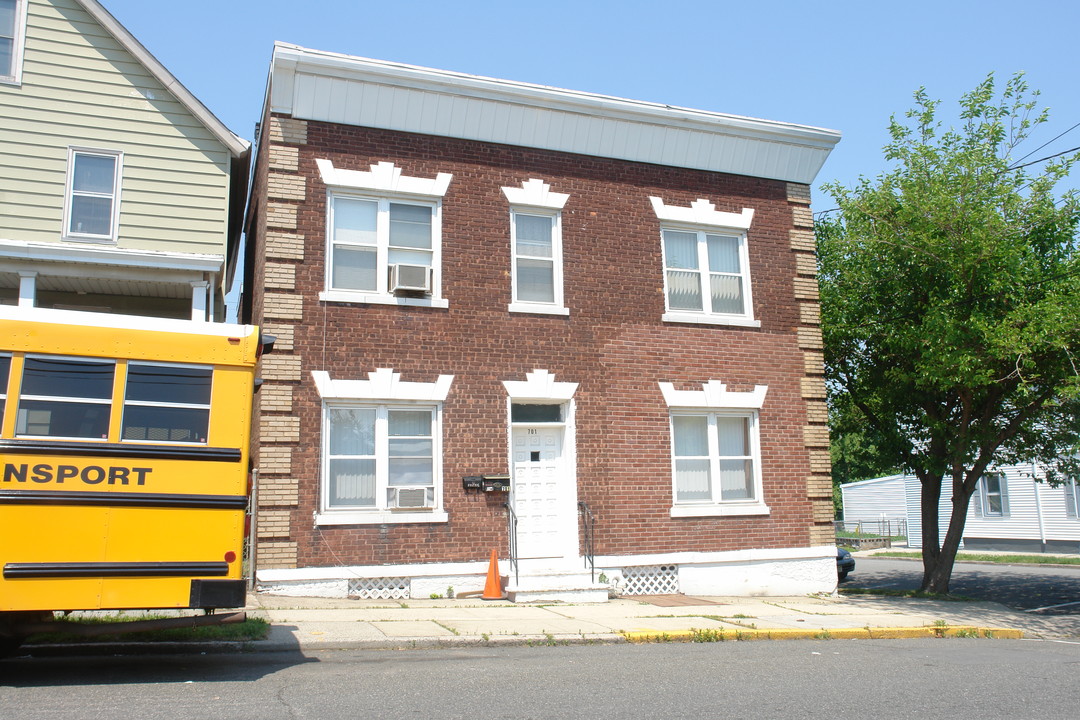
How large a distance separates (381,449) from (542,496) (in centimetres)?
265

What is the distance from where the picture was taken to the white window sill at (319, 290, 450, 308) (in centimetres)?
1348

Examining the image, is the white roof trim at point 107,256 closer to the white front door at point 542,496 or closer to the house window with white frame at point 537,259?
the house window with white frame at point 537,259

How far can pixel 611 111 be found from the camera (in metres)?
15.2

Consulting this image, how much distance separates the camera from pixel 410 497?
1354cm

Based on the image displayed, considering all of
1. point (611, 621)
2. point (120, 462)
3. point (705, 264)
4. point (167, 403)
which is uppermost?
point (705, 264)

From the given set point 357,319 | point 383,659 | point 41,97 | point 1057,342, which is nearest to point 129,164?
point 41,97

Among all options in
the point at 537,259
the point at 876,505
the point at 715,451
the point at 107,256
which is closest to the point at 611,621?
the point at 715,451

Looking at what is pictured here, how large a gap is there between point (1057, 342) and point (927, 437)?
191 inches

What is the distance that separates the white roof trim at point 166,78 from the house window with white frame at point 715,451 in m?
7.78

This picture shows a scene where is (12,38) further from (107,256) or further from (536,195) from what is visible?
(536,195)

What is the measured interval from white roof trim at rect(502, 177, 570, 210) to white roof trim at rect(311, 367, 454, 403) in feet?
10.2

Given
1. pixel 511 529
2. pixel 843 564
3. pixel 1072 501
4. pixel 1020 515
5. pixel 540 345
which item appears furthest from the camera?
pixel 1020 515

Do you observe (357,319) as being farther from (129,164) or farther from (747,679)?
(747,679)

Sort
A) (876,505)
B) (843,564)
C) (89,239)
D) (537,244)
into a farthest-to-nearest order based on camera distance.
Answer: (876,505) → (843,564) → (537,244) → (89,239)
